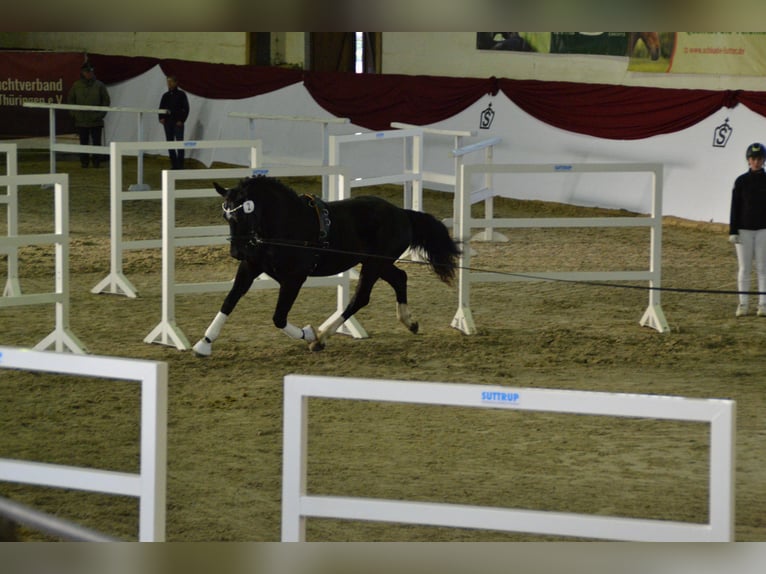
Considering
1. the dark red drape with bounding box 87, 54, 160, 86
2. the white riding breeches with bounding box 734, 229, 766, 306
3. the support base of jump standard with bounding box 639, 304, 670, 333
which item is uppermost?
the dark red drape with bounding box 87, 54, 160, 86

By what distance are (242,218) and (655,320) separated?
3599 mm

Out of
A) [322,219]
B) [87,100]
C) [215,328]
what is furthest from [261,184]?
[87,100]

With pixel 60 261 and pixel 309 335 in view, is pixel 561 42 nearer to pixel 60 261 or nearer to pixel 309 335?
pixel 309 335

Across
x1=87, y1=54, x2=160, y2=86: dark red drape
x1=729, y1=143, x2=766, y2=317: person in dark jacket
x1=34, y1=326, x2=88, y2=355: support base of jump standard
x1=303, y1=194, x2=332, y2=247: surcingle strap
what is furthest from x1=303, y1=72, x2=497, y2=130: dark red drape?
x1=34, y1=326, x2=88, y2=355: support base of jump standard

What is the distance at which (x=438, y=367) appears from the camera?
29.7ft

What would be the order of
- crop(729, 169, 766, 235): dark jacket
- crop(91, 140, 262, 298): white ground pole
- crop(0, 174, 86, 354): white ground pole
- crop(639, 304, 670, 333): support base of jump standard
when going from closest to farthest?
crop(0, 174, 86, 354): white ground pole < crop(639, 304, 670, 333): support base of jump standard < crop(729, 169, 766, 235): dark jacket < crop(91, 140, 262, 298): white ground pole

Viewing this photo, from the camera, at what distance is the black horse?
29.2 feet

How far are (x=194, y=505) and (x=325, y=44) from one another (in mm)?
19022

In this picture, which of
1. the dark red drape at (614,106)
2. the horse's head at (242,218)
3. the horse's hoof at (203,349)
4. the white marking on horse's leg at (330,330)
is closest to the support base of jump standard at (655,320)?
the white marking on horse's leg at (330,330)

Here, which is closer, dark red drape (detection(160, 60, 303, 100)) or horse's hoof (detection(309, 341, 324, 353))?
horse's hoof (detection(309, 341, 324, 353))

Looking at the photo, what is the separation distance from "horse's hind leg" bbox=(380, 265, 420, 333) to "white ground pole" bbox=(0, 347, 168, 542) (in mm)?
6087

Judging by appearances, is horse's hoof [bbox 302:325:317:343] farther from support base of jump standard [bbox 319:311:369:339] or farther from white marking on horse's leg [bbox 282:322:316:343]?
support base of jump standard [bbox 319:311:369:339]

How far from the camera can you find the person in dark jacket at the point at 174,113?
2125 cm

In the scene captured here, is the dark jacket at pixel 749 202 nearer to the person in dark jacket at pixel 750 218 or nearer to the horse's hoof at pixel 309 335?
the person in dark jacket at pixel 750 218
